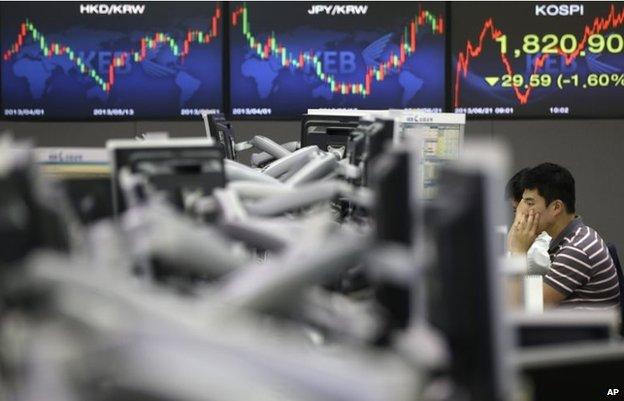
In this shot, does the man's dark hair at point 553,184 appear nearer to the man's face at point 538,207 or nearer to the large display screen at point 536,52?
the man's face at point 538,207

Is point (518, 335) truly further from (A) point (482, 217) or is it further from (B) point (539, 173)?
(B) point (539, 173)

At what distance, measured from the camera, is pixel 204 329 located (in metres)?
0.67

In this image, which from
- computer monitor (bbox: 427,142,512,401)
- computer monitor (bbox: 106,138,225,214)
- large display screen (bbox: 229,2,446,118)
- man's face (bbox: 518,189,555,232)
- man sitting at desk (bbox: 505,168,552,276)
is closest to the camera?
computer monitor (bbox: 427,142,512,401)

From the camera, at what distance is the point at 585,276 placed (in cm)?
399

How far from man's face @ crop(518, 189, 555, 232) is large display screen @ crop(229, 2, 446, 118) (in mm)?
1803

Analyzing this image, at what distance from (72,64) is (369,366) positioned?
5734 millimetres

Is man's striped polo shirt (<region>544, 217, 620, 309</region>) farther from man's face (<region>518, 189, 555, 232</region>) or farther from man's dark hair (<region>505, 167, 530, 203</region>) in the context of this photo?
man's dark hair (<region>505, 167, 530, 203</region>)

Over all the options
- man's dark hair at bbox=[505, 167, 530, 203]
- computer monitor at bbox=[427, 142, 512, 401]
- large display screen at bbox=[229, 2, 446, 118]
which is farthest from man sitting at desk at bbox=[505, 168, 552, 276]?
computer monitor at bbox=[427, 142, 512, 401]

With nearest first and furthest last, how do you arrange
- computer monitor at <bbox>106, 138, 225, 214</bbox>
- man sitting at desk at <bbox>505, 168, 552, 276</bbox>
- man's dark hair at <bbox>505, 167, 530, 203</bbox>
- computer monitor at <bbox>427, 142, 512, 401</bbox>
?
computer monitor at <bbox>427, 142, 512, 401</bbox> → computer monitor at <bbox>106, 138, 225, 214</bbox> → man sitting at desk at <bbox>505, 168, 552, 276</bbox> → man's dark hair at <bbox>505, 167, 530, 203</bbox>

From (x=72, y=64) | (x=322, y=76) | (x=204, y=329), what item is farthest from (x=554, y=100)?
(x=204, y=329)

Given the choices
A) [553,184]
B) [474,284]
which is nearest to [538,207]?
[553,184]

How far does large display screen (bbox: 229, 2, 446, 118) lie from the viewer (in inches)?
244

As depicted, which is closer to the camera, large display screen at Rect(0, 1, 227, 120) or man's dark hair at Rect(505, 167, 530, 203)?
man's dark hair at Rect(505, 167, 530, 203)

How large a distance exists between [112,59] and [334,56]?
3.87ft
